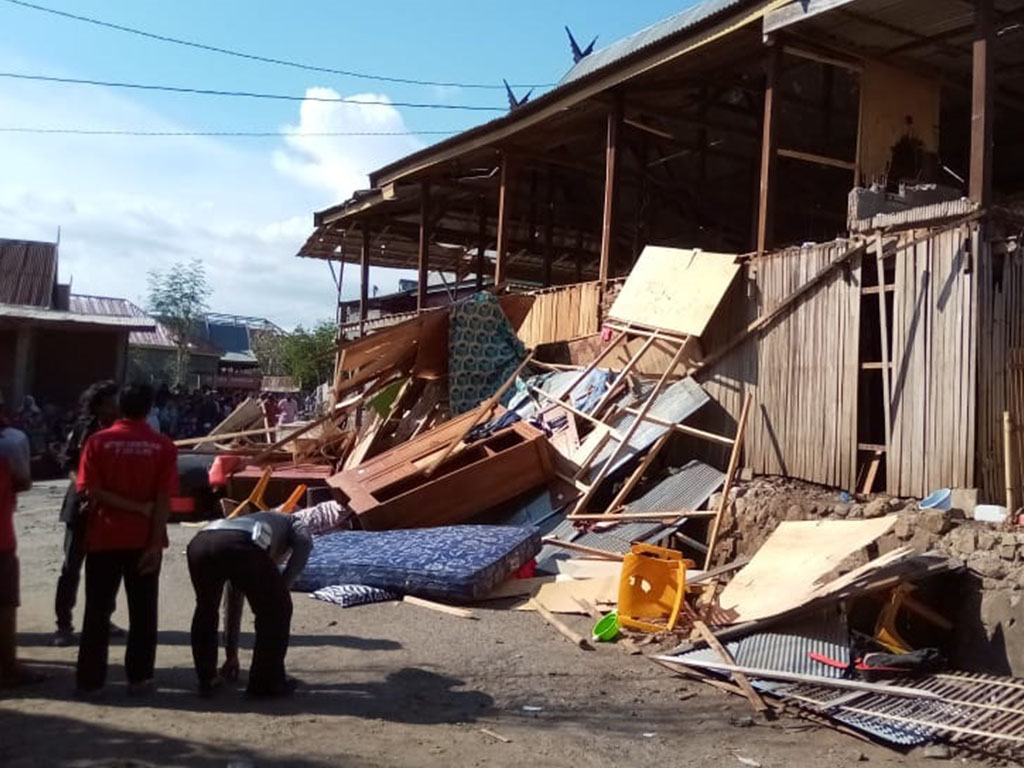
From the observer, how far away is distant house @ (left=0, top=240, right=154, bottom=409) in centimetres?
2045

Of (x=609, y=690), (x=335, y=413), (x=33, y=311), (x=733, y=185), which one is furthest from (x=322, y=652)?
(x=33, y=311)

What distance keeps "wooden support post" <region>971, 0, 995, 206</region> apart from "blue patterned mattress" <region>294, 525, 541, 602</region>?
465cm

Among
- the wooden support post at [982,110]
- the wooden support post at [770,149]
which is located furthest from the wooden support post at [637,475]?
the wooden support post at [982,110]

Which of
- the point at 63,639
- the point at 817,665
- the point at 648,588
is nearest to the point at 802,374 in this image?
the point at 648,588

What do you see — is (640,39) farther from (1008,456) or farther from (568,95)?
(1008,456)

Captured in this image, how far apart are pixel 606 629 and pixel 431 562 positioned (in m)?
1.74

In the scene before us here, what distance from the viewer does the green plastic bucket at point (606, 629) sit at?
681 cm

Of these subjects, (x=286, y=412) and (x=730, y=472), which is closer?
(x=730, y=472)

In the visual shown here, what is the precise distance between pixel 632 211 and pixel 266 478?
9598 millimetres

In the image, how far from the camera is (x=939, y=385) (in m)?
7.79

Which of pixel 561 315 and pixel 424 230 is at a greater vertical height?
pixel 424 230

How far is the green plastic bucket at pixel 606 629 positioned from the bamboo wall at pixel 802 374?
2945 mm

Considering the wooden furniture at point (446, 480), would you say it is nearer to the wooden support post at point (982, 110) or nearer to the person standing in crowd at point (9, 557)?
the person standing in crowd at point (9, 557)

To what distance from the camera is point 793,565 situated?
6.91 metres
